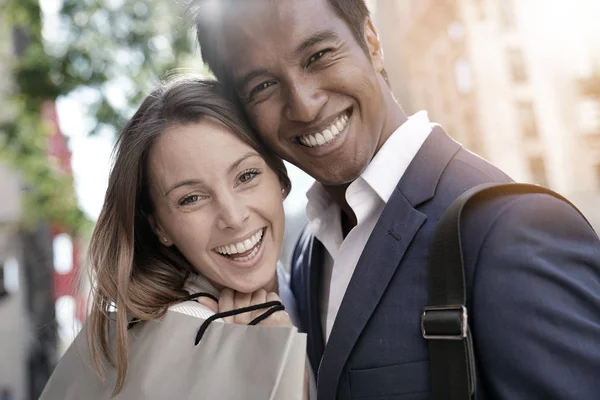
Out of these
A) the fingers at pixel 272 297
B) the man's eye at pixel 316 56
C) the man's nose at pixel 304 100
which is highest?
the man's eye at pixel 316 56

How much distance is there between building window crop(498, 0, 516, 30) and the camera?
706 inches

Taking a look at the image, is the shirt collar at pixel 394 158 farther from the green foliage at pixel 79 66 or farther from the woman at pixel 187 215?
the green foliage at pixel 79 66

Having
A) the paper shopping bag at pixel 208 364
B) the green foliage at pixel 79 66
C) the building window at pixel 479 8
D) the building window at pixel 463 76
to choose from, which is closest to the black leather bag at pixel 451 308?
the paper shopping bag at pixel 208 364

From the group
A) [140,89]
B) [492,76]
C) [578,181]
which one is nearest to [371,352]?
[140,89]

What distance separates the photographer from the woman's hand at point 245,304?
2021 mm

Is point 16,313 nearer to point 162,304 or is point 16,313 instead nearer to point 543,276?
point 162,304

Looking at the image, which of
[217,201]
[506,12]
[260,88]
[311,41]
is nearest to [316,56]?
[311,41]

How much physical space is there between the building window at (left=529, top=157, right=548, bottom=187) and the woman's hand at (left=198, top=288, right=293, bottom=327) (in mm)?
14286

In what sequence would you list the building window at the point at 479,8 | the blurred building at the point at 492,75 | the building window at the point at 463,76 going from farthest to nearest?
the building window at the point at 479,8 → the building window at the point at 463,76 → the blurred building at the point at 492,75

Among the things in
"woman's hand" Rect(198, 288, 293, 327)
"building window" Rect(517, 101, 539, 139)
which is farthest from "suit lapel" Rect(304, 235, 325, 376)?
"building window" Rect(517, 101, 539, 139)

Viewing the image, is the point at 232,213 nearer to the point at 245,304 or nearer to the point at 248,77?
the point at 245,304

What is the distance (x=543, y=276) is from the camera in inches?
62.4

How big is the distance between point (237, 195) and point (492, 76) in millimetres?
16804

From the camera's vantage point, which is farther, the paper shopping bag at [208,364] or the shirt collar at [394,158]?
the shirt collar at [394,158]
